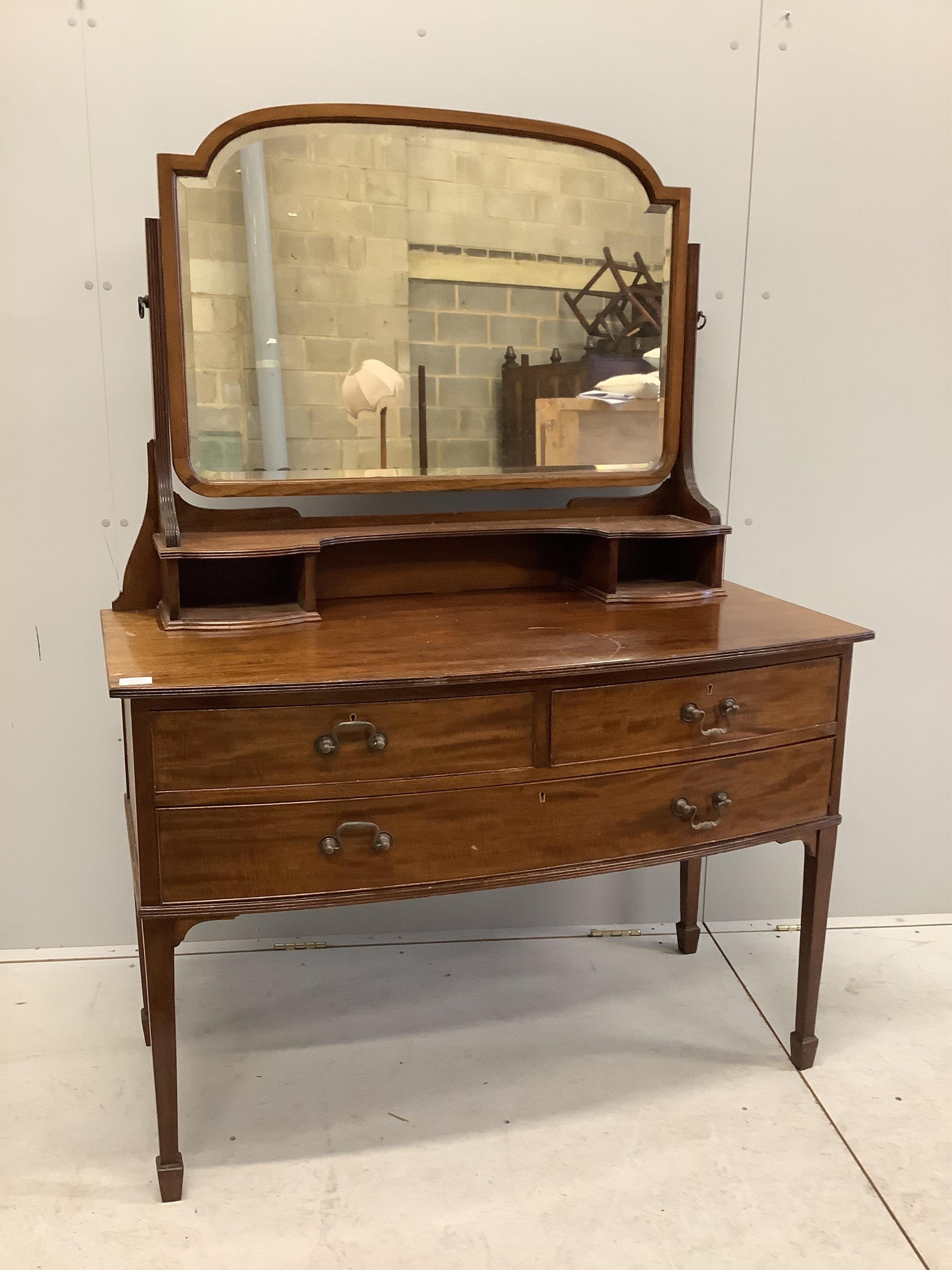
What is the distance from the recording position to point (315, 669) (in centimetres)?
148

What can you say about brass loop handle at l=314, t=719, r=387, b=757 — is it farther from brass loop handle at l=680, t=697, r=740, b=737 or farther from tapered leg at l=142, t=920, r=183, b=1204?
brass loop handle at l=680, t=697, r=740, b=737

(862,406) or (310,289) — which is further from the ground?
(310,289)

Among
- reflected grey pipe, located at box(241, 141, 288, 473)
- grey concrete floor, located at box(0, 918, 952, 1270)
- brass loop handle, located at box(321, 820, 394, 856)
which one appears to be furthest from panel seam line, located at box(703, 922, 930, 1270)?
reflected grey pipe, located at box(241, 141, 288, 473)

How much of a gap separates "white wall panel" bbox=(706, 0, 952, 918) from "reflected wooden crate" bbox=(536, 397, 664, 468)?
0.27 metres

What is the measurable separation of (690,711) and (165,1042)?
950 millimetres

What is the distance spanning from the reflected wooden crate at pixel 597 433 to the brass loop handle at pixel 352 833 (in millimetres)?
835

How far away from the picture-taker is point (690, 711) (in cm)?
163

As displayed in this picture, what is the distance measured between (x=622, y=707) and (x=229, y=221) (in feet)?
3.53

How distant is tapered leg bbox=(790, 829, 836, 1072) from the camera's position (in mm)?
1873

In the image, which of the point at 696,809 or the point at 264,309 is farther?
the point at 264,309

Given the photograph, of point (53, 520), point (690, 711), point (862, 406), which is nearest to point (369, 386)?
point (53, 520)

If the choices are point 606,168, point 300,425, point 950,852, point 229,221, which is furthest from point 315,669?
point 950,852

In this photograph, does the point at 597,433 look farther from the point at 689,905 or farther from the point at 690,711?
the point at 689,905

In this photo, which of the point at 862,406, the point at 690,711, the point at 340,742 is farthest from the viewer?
the point at 862,406
